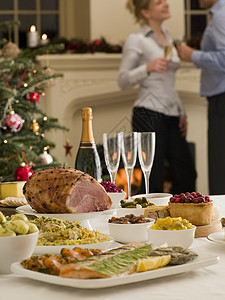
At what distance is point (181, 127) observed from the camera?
388 centimetres

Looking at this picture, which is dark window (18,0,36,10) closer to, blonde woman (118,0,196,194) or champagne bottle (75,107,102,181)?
blonde woman (118,0,196,194)

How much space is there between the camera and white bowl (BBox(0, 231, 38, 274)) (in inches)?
32.0

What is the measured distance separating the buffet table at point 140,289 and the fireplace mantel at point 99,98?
12.5 feet

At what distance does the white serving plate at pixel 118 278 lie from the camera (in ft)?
2.29

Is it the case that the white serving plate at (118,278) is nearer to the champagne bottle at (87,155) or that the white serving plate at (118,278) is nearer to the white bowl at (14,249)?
the white bowl at (14,249)

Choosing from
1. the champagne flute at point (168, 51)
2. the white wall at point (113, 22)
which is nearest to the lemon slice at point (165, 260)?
the champagne flute at point (168, 51)

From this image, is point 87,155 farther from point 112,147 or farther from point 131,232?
point 131,232

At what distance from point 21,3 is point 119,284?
456 cm

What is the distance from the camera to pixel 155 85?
3.84m

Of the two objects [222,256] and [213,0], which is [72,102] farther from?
[222,256]

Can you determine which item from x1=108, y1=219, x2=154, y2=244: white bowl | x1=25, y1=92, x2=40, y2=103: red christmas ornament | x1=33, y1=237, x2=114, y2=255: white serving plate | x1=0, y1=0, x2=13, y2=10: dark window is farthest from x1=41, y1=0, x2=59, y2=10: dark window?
x1=33, y1=237, x2=114, y2=255: white serving plate

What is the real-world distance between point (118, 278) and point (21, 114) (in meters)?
2.56

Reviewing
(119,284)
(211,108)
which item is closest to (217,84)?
(211,108)

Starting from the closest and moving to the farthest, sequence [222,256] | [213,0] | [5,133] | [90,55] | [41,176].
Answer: [222,256] < [41,176] < [5,133] < [213,0] < [90,55]
